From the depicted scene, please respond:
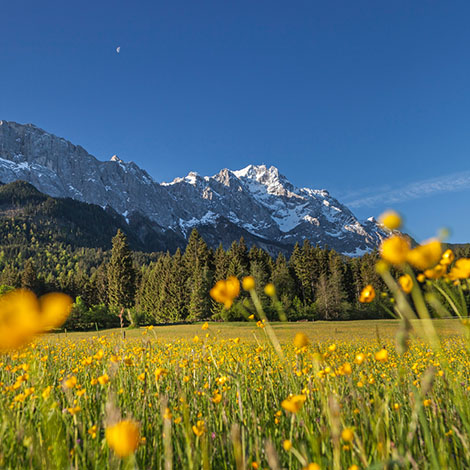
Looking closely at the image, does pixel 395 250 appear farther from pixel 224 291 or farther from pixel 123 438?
pixel 123 438

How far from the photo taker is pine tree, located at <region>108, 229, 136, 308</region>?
4200 centimetres

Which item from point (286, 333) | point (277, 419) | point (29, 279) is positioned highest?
point (29, 279)

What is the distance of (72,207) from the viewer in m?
188

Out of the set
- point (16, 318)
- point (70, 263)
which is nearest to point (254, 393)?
point (16, 318)

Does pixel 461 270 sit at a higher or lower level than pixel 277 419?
higher

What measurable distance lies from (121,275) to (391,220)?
145 ft

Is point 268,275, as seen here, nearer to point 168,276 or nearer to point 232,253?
point 232,253

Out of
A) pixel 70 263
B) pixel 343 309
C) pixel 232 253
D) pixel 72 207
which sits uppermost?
pixel 72 207

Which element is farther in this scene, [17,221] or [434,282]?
[17,221]

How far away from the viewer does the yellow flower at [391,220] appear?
942mm

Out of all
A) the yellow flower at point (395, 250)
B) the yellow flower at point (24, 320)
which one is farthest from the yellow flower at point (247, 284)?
the yellow flower at point (24, 320)

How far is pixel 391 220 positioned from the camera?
95cm

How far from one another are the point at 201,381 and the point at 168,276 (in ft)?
148

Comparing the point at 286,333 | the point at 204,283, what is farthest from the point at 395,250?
the point at 204,283
